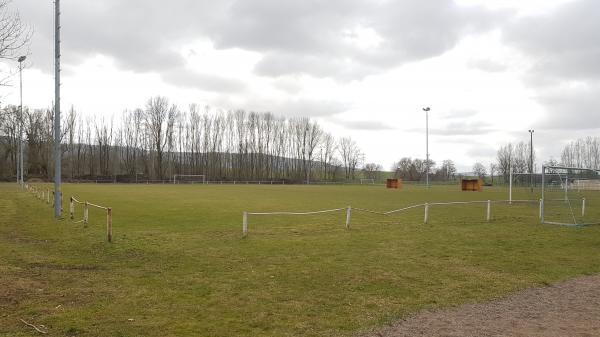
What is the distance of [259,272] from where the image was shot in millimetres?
9711

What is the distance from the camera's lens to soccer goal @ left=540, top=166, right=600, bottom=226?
66.4ft

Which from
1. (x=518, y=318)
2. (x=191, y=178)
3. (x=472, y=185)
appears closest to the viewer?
(x=518, y=318)

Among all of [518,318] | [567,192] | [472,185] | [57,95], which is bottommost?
[518,318]

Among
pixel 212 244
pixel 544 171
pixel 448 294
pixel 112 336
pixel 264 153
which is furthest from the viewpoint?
pixel 264 153

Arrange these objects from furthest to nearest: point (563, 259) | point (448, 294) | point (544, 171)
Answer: point (544, 171) → point (563, 259) → point (448, 294)

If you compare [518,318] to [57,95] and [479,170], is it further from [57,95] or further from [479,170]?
[479,170]

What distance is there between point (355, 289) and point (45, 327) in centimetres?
485

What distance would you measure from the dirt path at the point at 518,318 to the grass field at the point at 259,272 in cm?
40

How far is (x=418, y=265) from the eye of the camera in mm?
10547

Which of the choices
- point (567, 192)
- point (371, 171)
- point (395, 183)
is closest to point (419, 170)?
point (371, 171)

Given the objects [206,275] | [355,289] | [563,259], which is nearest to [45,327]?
[206,275]

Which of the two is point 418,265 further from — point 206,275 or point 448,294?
point 206,275

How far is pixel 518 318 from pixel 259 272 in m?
5.01

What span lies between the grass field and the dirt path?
40 cm
